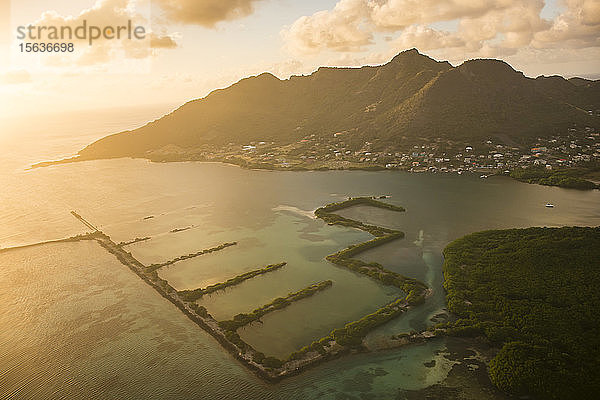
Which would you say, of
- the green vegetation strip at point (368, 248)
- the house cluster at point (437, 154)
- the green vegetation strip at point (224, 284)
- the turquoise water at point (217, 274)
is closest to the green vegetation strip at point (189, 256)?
the turquoise water at point (217, 274)

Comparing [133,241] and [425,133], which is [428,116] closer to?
[425,133]

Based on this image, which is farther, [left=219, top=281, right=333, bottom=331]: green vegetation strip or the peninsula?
[left=219, top=281, right=333, bottom=331]: green vegetation strip

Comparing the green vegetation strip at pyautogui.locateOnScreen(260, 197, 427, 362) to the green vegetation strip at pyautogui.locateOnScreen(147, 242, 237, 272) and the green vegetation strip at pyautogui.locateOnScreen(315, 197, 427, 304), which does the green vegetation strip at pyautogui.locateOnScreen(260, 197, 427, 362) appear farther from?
the green vegetation strip at pyautogui.locateOnScreen(147, 242, 237, 272)

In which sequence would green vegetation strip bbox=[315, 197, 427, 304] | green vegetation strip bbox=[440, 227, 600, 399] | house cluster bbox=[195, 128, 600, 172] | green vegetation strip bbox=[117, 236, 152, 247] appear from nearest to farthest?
green vegetation strip bbox=[440, 227, 600, 399] → green vegetation strip bbox=[315, 197, 427, 304] → green vegetation strip bbox=[117, 236, 152, 247] → house cluster bbox=[195, 128, 600, 172]

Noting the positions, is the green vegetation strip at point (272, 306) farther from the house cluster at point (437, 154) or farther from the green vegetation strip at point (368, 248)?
the house cluster at point (437, 154)

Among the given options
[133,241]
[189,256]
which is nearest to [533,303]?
[189,256]

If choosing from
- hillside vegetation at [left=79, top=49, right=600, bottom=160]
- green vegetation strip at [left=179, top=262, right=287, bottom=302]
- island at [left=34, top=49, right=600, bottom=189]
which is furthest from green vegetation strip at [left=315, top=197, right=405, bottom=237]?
hillside vegetation at [left=79, top=49, right=600, bottom=160]
